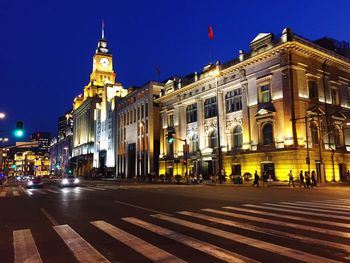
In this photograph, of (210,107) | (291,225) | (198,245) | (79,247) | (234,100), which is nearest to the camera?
(198,245)

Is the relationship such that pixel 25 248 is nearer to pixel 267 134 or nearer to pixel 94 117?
pixel 267 134

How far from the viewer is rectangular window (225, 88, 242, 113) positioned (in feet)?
149

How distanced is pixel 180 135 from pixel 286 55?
81.7 feet

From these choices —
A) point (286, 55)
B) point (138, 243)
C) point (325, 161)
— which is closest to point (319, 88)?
point (286, 55)

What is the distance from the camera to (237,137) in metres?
45.7

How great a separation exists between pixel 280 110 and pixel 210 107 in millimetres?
14344

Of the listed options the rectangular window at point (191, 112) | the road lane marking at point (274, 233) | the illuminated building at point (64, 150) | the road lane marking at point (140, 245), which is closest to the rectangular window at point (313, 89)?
the rectangular window at point (191, 112)

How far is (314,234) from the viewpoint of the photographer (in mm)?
8047

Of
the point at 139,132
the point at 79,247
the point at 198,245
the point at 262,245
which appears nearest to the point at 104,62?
the point at 139,132

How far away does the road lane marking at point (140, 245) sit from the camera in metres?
6.19

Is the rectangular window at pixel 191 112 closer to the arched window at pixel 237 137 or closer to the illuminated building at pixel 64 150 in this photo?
the arched window at pixel 237 137

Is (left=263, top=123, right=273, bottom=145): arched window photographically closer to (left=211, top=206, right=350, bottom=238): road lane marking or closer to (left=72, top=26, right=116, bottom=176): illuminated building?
(left=211, top=206, right=350, bottom=238): road lane marking

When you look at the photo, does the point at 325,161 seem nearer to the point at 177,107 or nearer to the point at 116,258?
the point at 177,107

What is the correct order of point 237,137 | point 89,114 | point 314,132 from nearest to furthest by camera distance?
point 314,132
point 237,137
point 89,114
